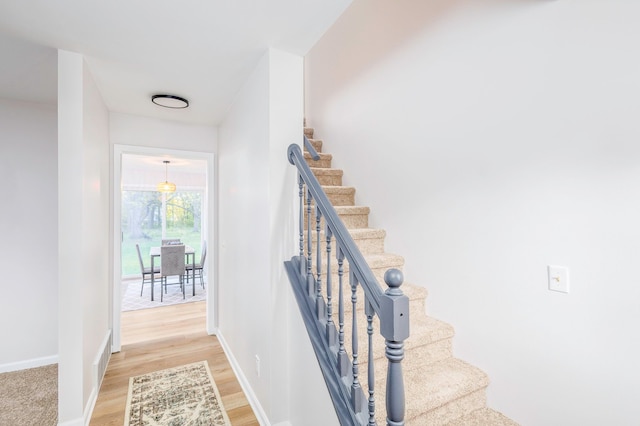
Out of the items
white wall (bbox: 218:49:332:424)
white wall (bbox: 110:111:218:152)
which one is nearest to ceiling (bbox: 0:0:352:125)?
white wall (bbox: 218:49:332:424)

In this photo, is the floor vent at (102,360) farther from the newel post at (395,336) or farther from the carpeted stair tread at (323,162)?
the carpeted stair tread at (323,162)

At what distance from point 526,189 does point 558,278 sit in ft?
1.45

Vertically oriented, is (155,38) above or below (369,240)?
above

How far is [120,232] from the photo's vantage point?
3170mm

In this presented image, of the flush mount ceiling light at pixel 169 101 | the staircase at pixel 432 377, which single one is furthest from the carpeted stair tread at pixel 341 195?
the flush mount ceiling light at pixel 169 101

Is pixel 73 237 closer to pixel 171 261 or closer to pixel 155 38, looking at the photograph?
pixel 155 38

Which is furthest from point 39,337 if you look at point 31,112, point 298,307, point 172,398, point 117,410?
point 298,307

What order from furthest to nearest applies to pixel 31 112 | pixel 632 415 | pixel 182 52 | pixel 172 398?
1. pixel 31 112
2. pixel 172 398
3. pixel 182 52
4. pixel 632 415

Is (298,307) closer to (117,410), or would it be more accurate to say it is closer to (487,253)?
(487,253)

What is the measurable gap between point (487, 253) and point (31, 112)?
12.6 feet

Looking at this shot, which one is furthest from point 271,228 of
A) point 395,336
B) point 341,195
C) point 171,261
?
point 171,261

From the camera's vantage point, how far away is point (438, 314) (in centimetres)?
209

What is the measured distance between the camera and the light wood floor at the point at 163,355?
2225 mm

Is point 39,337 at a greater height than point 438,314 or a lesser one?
lesser
